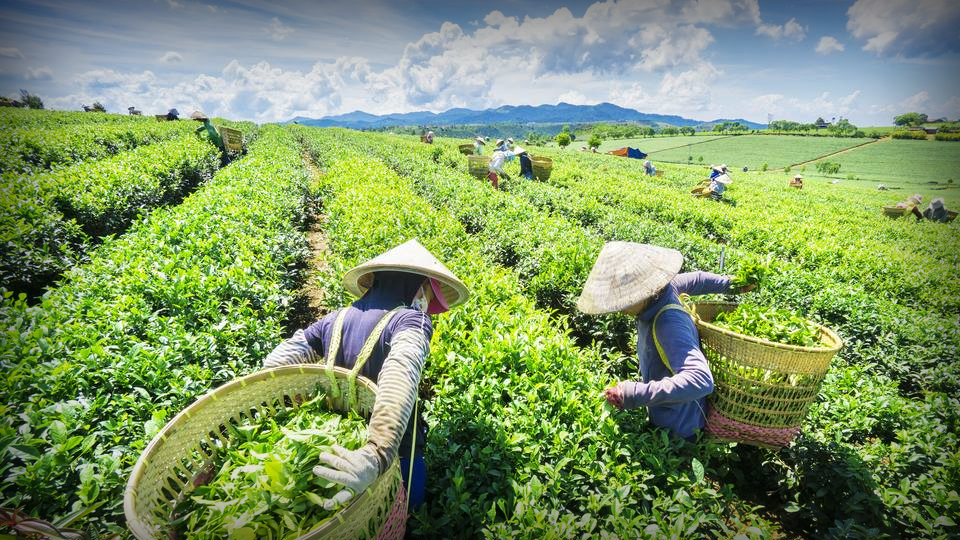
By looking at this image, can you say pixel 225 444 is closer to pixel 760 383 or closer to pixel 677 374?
pixel 677 374

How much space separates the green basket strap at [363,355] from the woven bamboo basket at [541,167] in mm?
14185

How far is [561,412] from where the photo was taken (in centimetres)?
253

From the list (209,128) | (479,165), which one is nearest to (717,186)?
(479,165)

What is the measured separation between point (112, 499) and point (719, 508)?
2.94 metres

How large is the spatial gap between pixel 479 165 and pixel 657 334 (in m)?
11.9

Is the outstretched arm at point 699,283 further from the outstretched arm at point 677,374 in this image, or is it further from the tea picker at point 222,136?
the tea picker at point 222,136

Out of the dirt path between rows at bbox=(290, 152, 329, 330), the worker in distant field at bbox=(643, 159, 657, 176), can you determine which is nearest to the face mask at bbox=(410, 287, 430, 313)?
the dirt path between rows at bbox=(290, 152, 329, 330)

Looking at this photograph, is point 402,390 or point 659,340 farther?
point 659,340

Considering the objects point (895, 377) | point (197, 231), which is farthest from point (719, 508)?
point (197, 231)

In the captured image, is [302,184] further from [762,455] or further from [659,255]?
[762,455]

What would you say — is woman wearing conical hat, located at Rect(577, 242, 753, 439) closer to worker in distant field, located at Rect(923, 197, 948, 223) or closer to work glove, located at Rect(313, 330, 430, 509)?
work glove, located at Rect(313, 330, 430, 509)

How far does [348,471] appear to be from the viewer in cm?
143

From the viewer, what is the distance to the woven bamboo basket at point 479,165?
44.3 feet

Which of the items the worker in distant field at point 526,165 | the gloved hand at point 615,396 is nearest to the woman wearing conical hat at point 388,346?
the gloved hand at point 615,396
